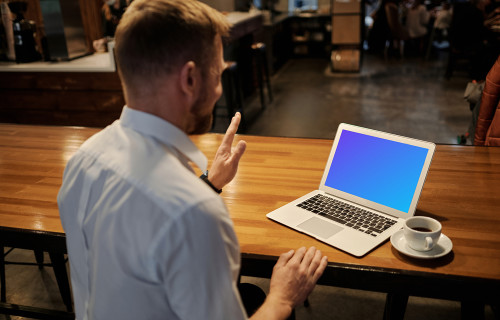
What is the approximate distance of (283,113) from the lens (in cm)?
551

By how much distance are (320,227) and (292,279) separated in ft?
0.80

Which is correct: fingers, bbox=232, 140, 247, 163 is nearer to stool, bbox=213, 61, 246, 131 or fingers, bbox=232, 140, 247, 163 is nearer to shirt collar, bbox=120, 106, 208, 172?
shirt collar, bbox=120, 106, 208, 172

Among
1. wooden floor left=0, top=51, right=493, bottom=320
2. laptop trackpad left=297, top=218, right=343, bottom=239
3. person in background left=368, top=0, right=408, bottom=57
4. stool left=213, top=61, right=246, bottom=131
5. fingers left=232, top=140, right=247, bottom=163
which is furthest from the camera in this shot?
person in background left=368, top=0, right=408, bottom=57

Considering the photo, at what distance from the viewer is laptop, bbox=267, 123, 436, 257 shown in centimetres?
123

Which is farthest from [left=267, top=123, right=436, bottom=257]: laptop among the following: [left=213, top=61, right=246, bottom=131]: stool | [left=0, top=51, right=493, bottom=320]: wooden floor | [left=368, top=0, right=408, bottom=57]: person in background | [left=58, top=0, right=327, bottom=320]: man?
[left=368, top=0, right=408, bottom=57]: person in background

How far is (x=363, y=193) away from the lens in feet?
4.52

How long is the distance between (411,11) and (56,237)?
8386mm

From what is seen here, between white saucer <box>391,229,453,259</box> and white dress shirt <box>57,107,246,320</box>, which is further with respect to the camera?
white saucer <box>391,229,453,259</box>

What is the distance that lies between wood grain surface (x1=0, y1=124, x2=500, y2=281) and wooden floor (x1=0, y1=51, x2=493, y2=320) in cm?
90

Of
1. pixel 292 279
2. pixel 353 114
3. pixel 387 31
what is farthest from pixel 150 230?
pixel 387 31

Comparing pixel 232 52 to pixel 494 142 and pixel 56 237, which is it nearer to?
pixel 494 142

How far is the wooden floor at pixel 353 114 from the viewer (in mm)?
2230

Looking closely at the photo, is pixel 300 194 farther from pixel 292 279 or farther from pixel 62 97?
pixel 62 97

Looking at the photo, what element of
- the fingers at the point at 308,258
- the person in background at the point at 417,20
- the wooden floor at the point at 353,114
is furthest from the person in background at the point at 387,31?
the fingers at the point at 308,258
